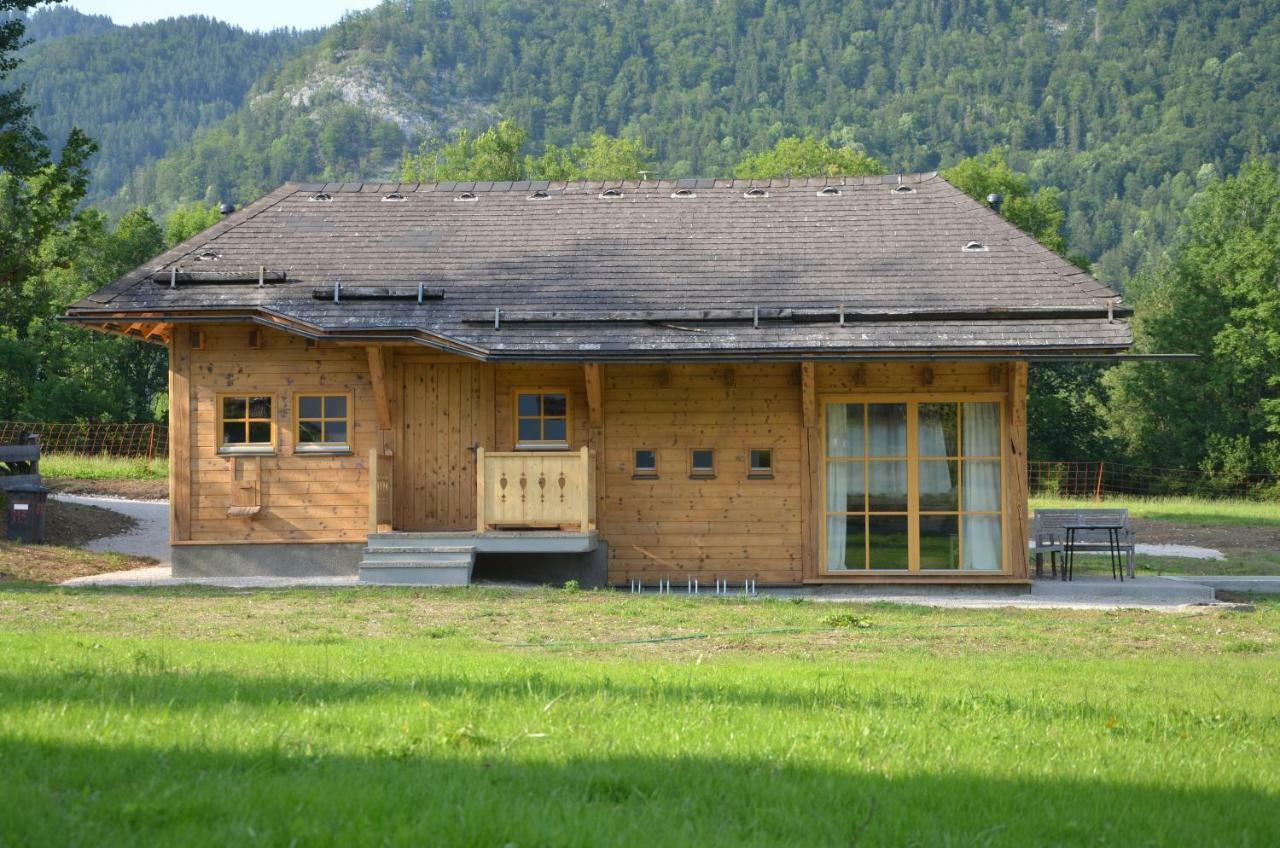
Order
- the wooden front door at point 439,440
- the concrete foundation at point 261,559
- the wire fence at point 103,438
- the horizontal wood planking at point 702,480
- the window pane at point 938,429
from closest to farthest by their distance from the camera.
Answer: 1. the window pane at point 938,429
2. the horizontal wood planking at point 702,480
3. the concrete foundation at point 261,559
4. the wooden front door at point 439,440
5. the wire fence at point 103,438

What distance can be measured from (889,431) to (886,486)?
2.39 ft

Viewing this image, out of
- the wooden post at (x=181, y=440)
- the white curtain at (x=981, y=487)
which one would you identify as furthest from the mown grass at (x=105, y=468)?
the white curtain at (x=981, y=487)

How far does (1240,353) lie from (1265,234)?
5.37 meters

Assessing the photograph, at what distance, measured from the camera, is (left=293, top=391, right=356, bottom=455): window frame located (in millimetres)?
19922

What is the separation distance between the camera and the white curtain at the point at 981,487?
19.3m

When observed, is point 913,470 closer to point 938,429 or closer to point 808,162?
point 938,429

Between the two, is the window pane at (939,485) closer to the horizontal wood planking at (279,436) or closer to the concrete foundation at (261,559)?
the horizontal wood planking at (279,436)

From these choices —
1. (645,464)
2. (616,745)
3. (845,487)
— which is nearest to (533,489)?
(645,464)

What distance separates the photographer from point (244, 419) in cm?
2006

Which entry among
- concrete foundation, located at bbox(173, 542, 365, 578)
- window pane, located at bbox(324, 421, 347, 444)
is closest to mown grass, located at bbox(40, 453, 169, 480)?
concrete foundation, located at bbox(173, 542, 365, 578)

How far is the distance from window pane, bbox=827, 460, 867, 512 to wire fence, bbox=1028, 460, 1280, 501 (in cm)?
2668

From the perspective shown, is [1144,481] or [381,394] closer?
[381,394]

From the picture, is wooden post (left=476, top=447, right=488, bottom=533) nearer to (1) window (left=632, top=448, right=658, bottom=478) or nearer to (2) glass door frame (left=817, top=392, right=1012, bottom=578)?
(1) window (left=632, top=448, right=658, bottom=478)

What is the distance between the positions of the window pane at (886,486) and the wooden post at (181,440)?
916 centimetres
